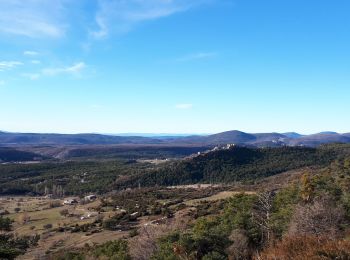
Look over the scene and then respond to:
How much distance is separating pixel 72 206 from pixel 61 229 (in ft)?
87.0

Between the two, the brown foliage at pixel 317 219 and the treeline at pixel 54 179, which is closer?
the brown foliage at pixel 317 219

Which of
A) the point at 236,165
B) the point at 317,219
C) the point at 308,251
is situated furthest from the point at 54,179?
the point at 308,251

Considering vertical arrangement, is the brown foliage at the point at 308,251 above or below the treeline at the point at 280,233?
above

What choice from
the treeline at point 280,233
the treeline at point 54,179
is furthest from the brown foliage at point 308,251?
the treeline at point 54,179

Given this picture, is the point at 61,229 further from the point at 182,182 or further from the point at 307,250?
the point at 182,182

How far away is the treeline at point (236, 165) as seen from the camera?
119 m

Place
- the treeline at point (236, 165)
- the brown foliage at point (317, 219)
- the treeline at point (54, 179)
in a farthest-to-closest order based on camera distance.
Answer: the treeline at point (236, 165) < the treeline at point (54, 179) < the brown foliage at point (317, 219)

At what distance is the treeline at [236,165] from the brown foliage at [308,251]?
103 meters

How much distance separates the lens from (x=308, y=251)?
10.5 metres

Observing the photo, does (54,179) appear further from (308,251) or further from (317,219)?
(308,251)

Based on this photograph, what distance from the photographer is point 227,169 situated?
417 feet

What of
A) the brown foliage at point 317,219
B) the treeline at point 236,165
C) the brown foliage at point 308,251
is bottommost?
the treeline at point 236,165

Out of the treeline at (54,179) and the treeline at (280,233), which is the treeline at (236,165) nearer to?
the treeline at (54,179)

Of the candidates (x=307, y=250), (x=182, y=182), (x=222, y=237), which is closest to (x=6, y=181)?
(x=182, y=182)
